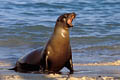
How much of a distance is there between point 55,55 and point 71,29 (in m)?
5.20

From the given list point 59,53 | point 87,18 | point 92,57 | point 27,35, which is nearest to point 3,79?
point 59,53

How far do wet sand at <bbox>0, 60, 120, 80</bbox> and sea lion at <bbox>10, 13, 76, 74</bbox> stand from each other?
0.20 metres

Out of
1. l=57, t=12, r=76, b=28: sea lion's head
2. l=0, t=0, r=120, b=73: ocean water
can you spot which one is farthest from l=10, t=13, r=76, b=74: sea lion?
l=0, t=0, r=120, b=73: ocean water

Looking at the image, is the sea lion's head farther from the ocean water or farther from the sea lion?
the ocean water

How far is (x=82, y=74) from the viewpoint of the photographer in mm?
5426

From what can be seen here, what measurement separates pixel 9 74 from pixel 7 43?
336 cm

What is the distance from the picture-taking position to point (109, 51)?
26.4ft

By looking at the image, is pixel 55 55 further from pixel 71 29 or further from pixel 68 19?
pixel 71 29

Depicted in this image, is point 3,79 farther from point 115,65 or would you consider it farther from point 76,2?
point 76,2

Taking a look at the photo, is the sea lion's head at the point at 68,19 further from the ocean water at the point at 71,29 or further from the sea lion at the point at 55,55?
the ocean water at the point at 71,29

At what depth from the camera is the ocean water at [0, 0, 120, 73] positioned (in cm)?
787

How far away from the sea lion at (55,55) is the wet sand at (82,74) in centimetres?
20

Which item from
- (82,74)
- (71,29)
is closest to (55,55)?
(82,74)

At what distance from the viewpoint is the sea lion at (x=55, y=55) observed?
564 cm
